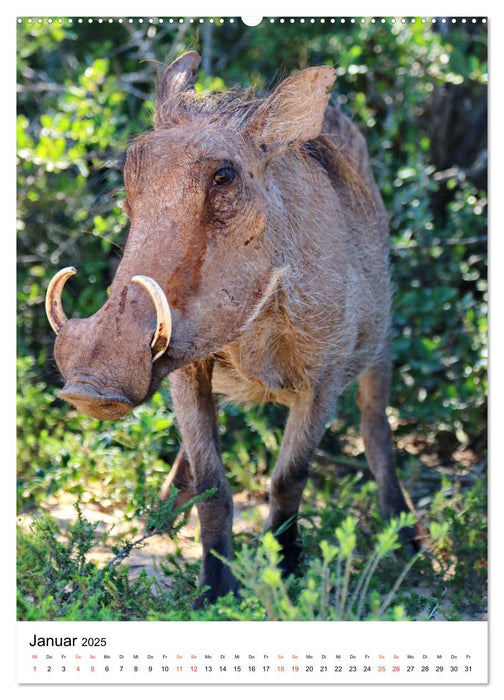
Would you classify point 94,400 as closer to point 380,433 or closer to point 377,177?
point 380,433

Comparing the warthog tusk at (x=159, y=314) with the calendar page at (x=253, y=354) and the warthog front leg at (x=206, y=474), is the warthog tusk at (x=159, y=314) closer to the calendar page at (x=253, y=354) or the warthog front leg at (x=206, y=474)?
the calendar page at (x=253, y=354)

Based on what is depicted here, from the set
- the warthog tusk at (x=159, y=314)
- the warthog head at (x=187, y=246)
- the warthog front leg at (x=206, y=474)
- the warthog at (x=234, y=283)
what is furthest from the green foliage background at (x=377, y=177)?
the warthog tusk at (x=159, y=314)

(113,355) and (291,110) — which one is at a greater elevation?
(291,110)

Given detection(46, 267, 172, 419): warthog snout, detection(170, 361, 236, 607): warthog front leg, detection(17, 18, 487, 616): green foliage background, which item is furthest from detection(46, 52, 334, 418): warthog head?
detection(17, 18, 487, 616): green foliage background

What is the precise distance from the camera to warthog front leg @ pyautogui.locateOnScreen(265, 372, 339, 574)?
3602mm

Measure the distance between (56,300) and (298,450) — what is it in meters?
1.22

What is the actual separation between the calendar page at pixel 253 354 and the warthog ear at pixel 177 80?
1 cm

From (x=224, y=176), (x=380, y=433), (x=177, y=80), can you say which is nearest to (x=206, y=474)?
(x=224, y=176)

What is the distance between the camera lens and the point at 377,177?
533cm

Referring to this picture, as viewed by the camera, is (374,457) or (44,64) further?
(44,64)
